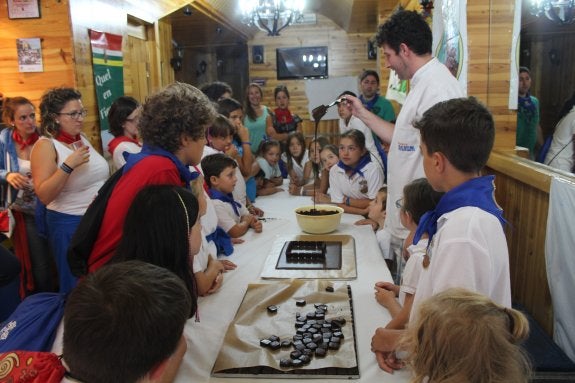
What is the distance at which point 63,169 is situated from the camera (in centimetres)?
240

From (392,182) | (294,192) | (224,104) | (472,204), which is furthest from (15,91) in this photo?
(472,204)

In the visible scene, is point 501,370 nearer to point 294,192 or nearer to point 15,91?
point 294,192

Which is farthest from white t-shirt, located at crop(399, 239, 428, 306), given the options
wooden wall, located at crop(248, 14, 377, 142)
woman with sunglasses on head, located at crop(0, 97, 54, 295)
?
wooden wall, located at crop(248, 14, 377, 142)

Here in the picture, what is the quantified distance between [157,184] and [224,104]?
185 cm

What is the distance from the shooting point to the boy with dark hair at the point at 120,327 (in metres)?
0.82

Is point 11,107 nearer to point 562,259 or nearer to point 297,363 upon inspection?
point 297,363

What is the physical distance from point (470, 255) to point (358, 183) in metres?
1.82

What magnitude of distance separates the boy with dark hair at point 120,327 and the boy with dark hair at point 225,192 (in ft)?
4.57

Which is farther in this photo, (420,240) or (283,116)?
(283,116)

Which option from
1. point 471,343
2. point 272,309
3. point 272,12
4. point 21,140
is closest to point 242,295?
point 272,309

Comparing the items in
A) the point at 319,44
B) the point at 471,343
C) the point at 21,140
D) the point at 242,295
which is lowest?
the point at 242,295

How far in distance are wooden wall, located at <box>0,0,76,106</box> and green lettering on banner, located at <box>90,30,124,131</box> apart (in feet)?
1.03

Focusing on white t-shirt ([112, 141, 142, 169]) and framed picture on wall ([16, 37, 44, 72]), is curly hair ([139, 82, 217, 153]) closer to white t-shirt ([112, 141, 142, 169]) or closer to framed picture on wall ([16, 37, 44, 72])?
white t-shirt ([112, 141, 142, 169])

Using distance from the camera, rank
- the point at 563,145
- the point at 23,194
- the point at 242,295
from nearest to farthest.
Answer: the point at 242,295
the point at 23,194
the point at 563,145
